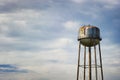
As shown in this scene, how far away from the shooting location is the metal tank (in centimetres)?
Answer: 8419

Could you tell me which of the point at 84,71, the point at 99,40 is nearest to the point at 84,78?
the point at 84,71

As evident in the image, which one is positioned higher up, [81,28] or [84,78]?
[81,28]

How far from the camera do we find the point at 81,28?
85750 millimetres

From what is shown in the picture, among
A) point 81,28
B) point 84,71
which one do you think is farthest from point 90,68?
point 81,28

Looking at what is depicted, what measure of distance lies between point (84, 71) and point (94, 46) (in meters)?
4.32

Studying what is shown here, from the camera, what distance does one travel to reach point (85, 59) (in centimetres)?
8581

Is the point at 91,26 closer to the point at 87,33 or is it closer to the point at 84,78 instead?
the point at 87,33

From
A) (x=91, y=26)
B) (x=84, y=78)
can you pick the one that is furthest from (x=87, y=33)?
(x=84, y=78)

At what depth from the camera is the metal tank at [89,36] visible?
276 feet

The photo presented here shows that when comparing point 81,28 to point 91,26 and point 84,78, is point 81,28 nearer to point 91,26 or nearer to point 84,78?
point 91,26

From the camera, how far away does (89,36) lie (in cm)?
8412

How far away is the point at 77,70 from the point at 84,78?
5.68 ft

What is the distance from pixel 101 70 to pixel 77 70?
3.82 meters

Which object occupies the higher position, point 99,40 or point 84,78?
point 99,40
